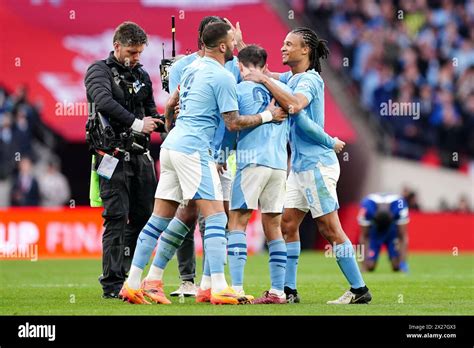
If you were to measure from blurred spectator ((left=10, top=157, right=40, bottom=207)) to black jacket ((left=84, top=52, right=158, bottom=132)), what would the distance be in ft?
40.9

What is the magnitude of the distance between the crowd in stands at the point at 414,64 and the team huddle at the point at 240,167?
15.9 meters

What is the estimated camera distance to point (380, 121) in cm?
2652

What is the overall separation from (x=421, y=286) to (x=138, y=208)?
3751 millimetres

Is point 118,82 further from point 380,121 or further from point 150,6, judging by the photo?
point 380,121

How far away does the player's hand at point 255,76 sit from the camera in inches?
397

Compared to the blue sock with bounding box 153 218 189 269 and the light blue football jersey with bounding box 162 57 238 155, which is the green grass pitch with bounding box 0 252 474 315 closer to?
the blue sock with bounding box 153 218 189 269

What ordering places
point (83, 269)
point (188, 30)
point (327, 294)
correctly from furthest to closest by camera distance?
point (188, 30) < point (83, 269) < point (327, 294)

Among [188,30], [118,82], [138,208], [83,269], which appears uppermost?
[188,30]

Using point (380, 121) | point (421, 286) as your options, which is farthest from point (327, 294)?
point (380, 121)

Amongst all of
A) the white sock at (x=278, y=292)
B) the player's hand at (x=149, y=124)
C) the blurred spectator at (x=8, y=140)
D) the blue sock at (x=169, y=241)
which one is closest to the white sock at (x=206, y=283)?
the blue sock at (x=169, y=241)
